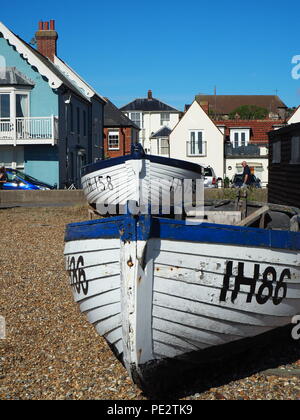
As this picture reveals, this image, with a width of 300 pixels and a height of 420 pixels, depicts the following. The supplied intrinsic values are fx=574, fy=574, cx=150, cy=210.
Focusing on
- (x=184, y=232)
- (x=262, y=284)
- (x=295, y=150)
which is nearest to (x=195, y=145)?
(x=295, y=150)

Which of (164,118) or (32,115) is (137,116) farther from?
(32,115)

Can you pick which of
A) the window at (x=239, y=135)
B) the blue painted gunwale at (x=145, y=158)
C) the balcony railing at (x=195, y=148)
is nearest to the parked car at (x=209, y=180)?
the balcony railing at (x=195, y=148)

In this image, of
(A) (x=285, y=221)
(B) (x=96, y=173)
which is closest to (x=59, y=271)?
(B) (x=96, y=173)

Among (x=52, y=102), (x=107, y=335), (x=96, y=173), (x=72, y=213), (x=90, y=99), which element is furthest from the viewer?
(x=90, y=99)

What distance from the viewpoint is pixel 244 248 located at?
5273 mm

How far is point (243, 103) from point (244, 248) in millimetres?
96720

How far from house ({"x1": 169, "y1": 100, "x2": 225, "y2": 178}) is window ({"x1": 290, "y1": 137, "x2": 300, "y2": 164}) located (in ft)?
110

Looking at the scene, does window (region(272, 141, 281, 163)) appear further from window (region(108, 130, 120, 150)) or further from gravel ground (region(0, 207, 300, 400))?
window (region(108, 130, 120, 150))

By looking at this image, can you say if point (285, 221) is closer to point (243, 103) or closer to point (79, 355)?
point (79, 355)

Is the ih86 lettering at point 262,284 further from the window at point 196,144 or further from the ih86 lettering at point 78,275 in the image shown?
the window at point 196,144

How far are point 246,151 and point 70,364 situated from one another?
147 ft

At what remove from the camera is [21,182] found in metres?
28.3

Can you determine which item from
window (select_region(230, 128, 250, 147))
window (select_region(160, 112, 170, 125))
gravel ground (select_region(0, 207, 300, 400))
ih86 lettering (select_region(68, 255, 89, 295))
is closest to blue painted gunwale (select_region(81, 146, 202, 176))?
gravel ground (select_region(0, 207, 300, 400))

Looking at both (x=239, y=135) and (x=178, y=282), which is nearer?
(x=178, y=282)
